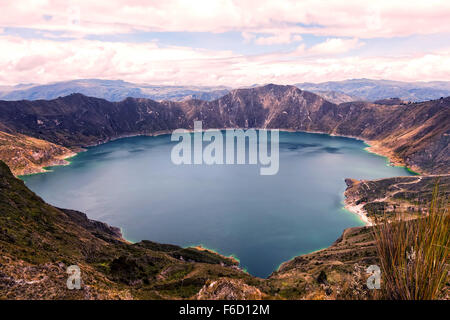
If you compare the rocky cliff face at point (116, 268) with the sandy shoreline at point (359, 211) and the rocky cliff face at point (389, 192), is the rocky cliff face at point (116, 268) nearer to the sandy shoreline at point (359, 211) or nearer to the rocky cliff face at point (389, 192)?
Result: the sandy shoreline at point (359, 211)

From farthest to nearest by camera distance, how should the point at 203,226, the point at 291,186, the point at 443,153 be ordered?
the point at 443,153 < the point at 291,186 < the point at 203,226

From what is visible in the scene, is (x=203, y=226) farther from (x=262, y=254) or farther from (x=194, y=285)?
(x=194, y=285)

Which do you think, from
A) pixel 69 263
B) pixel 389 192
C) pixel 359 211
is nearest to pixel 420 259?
pixel 69 263

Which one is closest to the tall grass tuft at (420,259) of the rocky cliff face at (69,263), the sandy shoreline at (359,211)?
the rocky cliff face at (69,263)

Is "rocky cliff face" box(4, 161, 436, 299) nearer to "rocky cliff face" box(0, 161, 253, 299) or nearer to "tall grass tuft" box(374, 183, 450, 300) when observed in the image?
"rocky cliff face" box(0, 161, 253, 299)

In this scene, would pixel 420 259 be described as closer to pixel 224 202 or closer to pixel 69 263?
pixel 69 263

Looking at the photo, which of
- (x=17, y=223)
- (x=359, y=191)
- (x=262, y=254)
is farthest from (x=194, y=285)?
(x=359, y=191)
